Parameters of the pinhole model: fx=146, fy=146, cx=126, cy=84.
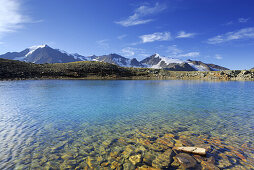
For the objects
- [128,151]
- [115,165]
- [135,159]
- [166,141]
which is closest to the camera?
[115,165]

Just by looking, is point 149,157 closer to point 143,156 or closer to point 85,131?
point 143,156

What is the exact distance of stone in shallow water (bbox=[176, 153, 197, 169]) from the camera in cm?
816

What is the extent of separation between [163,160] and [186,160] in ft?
4.36

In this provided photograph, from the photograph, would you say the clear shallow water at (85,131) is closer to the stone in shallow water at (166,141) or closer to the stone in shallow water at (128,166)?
the stone in shallow water at (166,141)

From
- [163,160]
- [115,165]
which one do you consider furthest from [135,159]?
[163,160]

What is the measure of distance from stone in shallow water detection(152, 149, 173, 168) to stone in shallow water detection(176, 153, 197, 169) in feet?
1.69

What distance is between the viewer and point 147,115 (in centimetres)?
1769

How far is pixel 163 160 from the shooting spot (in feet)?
28.4

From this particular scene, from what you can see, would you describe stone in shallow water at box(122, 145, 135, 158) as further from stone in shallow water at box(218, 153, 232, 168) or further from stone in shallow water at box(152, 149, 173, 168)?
stone in shallow water at box(218, 153, 232, 168)

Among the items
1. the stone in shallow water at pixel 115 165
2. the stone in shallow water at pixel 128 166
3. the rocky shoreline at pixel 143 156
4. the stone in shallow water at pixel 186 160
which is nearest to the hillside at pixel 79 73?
the rocky shoreline at pixel 143 156

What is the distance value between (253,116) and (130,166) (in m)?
17.0

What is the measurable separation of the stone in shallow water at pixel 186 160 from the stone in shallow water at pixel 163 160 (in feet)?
1.69

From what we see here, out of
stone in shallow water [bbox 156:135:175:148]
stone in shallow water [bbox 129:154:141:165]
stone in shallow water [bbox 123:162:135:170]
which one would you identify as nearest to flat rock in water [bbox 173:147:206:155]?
stone in shallow water [bbox 156:135:175:148]

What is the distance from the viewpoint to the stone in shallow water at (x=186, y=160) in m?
8.16
